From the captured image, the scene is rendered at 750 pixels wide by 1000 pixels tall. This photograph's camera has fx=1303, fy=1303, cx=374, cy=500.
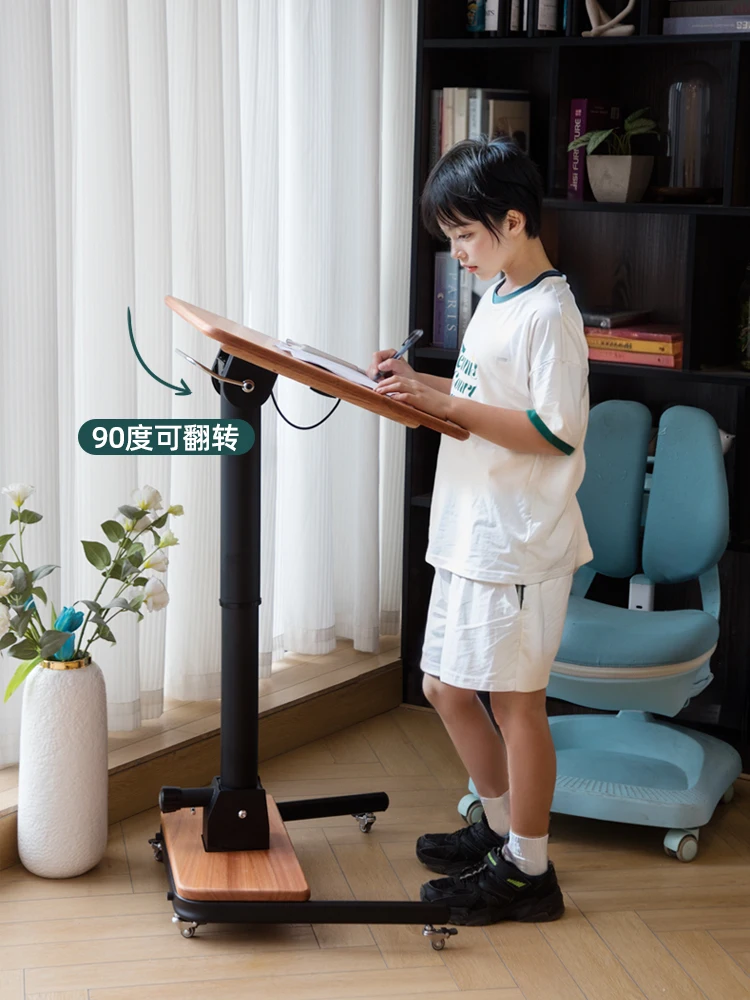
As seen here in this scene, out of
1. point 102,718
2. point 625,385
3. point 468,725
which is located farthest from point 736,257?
point 102,718

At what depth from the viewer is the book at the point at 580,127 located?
2752mm

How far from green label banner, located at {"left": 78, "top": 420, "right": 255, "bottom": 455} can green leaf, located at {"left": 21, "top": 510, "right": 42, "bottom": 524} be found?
10.5 inches

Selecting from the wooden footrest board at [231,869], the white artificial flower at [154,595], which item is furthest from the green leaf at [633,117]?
the wooden footrest board at [231,869]

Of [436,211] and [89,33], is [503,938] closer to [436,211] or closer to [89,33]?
[436,211]

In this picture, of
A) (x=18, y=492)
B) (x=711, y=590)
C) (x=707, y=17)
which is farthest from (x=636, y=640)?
(x=707, y=17)

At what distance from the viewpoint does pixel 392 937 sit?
210 cm

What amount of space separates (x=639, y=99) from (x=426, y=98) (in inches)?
18.5

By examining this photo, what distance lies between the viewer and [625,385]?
2.98 m

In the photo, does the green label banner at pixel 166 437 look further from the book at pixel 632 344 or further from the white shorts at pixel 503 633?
the book at pixel 632 344

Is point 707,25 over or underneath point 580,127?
over

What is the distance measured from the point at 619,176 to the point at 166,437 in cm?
121

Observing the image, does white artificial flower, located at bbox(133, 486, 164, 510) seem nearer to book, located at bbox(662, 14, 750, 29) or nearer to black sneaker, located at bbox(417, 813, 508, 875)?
black sneaker, located at bbox(417, 813, 508, 875)

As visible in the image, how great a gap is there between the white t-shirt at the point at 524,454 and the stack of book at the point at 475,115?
853 mm

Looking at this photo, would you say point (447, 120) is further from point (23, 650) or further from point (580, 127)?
point (23, 650)
